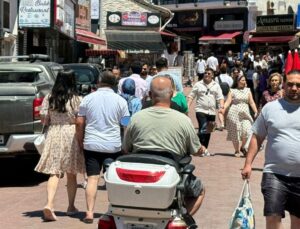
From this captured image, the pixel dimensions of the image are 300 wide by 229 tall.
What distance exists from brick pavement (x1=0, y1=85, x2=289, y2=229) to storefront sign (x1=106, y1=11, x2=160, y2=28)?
29.5m

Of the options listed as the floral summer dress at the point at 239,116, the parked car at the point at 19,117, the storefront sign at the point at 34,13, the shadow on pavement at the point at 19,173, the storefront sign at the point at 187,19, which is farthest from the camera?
the storefront sign at the point at 187,19

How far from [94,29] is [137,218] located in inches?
1426

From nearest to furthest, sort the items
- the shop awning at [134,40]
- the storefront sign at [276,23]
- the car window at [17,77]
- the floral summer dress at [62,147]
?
the floral summer dress at [62,147] < the car window at [17,77] < the shop awning at [134,40] < the storefront sign at [276,23]

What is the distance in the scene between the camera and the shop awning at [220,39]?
51.3 meters

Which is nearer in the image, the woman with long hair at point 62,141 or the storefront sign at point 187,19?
the woman with long hair at point 62,141

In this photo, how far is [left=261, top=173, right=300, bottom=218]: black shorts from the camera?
5508mm

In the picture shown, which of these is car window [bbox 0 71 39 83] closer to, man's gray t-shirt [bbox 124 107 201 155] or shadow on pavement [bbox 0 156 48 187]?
shadow on pavement [bbox 0 156 48 187]

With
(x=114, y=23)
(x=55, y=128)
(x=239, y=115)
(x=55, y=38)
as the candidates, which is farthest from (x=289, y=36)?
(x=55, y=128)

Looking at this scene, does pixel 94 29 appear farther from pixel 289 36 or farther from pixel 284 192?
pixel 284 192

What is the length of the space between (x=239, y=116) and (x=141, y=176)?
26.7 feet

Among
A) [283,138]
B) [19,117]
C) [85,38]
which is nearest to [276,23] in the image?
[85,38]

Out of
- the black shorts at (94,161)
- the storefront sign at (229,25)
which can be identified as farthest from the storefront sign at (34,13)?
the storefront sign at (229,25)

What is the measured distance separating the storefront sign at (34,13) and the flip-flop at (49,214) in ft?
50.5

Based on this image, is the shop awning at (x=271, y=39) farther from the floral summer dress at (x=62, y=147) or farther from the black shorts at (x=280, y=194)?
the black shorts at (x=280, y=194)
